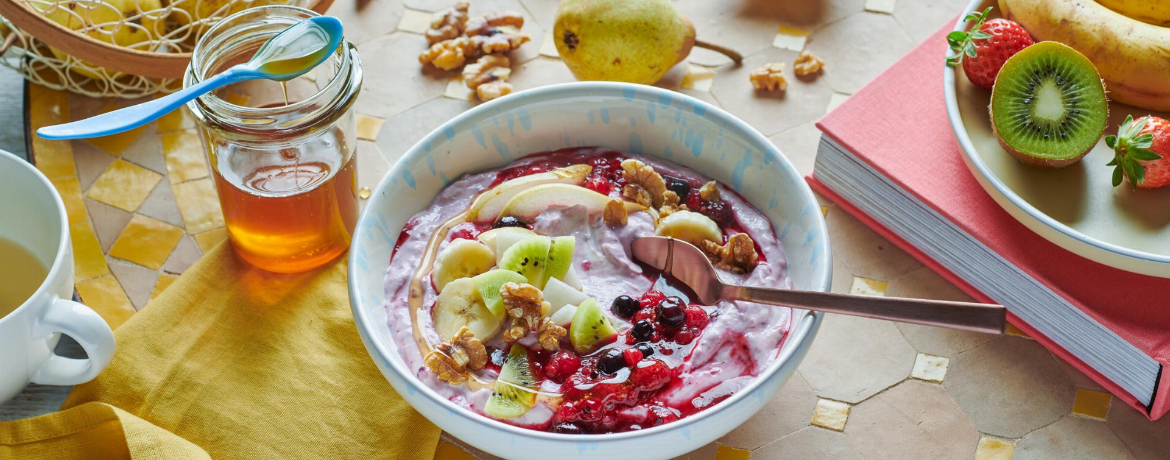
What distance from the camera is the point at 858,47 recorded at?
2037mm

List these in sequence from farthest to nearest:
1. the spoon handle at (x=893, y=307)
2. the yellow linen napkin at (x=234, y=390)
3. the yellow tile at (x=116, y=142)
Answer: the yellow tile at (x=116, y=142), the yellow linen napkin at (x=234, y=390), the spoon handle at (x=893, y=307)

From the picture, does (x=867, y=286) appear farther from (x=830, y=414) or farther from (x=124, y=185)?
(x=124, y=185)

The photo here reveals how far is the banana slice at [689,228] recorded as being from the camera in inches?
59.5

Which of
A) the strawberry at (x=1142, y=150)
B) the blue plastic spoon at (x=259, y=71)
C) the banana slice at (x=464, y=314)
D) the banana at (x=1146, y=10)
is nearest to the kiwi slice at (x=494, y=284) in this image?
the banana slice at (x=464, y=314)

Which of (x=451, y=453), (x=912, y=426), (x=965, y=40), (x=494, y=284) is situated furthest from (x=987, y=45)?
(x=451, y=453)

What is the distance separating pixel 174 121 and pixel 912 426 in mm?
1427

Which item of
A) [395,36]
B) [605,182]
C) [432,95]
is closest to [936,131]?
[605,182]

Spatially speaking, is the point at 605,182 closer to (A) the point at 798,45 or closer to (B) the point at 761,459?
(B) the point at 761,459

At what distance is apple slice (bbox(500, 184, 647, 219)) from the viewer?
60.7 inches

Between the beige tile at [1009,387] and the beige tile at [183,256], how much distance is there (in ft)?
4.19

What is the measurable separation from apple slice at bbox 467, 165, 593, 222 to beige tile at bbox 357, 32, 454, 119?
399 mm

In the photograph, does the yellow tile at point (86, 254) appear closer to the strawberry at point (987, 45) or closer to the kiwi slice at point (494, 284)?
the kiwi slice at point (494, 284)

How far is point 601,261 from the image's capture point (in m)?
1.51

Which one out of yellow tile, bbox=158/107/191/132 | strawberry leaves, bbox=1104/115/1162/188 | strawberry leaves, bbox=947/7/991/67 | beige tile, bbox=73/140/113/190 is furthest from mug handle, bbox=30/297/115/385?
strawberry leaves, bbox=1104/115/1162/188
